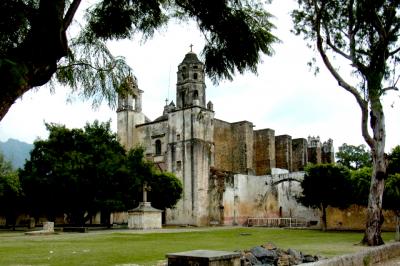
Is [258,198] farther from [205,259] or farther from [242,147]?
[205,259]

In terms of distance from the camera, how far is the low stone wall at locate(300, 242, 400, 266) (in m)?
7.31

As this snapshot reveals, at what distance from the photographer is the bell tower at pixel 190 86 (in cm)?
3928

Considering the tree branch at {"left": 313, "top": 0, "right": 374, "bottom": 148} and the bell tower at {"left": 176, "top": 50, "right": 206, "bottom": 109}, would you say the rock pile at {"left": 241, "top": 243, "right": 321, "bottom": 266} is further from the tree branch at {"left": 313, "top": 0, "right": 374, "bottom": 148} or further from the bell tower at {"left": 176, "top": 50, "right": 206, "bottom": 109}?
the bell tower at {"left": 176, "top": 50, "right": 206, "bottom": 109}

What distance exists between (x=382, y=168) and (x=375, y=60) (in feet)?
11.8

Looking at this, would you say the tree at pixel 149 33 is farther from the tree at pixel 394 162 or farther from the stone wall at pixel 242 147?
the stone wall at pixel 242 147

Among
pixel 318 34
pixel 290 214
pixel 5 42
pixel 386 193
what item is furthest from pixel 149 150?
pixel 5 42

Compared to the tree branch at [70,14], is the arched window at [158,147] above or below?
above

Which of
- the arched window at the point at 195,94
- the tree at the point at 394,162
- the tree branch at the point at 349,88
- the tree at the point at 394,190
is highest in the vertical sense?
the arched window at the point at 195,94

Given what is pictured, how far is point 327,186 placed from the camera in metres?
28.5

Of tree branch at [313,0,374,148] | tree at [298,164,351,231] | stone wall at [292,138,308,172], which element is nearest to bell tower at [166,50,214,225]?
tree at [298,164,351,231]

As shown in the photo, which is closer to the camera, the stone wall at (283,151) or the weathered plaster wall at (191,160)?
the weathered plaster wall at (191,160)

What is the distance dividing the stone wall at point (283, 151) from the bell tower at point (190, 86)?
12.4 metres

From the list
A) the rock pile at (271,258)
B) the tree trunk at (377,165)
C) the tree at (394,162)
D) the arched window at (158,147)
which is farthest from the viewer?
the arched window at (158,147)

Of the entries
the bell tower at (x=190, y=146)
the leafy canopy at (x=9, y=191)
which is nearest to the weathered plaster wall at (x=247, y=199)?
the bell tower at (x=190, y=146)
